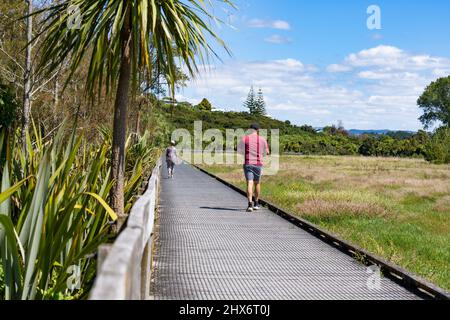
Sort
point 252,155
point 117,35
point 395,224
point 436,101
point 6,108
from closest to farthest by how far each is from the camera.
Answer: point 117,35 < point 395,224 < point 252,155 < point 6,108 < point 436,101

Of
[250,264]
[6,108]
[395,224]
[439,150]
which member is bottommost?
[395,224]

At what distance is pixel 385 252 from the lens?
8.09 m

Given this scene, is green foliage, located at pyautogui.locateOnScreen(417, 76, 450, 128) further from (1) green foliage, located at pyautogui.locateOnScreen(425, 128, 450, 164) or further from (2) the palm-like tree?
(2) the palm-like tree

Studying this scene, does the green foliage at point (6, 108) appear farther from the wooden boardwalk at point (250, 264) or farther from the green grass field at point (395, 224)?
the green grass field at point (395, 224)

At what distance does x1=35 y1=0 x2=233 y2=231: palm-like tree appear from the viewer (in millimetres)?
5875

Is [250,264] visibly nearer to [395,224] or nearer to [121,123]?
[121,123]

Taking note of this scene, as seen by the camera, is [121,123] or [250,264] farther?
[250,264]

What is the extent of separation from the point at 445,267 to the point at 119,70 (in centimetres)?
466

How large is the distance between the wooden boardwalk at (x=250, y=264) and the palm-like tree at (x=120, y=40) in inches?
45.0

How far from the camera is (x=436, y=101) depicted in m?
119

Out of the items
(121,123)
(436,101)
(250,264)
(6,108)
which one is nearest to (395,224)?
(250,264)

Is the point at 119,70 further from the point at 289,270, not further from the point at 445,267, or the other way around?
the point at 445,267

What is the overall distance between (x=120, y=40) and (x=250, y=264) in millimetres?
2886
